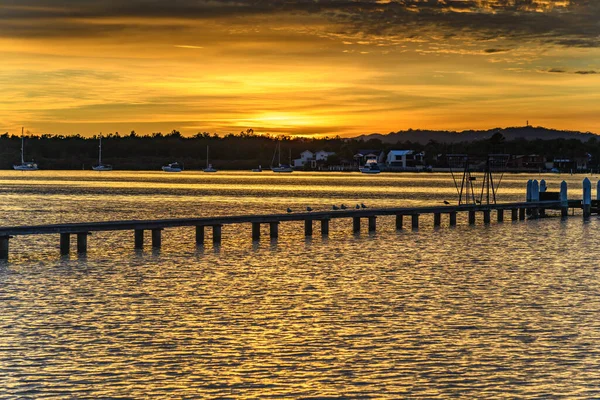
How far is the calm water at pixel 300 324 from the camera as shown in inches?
580

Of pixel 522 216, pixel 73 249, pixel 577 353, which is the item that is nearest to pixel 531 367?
pixel 577 353

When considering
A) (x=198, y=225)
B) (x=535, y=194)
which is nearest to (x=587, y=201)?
(x=535, y=194)

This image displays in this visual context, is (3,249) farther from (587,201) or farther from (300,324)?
(587,201)

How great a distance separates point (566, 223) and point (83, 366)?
4452 centimetres

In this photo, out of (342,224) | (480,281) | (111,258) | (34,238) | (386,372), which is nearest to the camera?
(386,372)

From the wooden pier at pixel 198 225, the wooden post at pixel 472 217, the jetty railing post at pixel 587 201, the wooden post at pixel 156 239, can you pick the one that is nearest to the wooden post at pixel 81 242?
the wooden pier at pixel 198 225

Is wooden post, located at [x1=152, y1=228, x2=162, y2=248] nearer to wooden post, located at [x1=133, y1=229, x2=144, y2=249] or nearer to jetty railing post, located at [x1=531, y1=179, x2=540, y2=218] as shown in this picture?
wooden post, located at [x1=133, y1=229, x2=144, y2=249]

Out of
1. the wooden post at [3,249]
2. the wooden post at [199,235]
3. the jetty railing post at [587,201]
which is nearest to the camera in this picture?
the wooden post at [3,249]

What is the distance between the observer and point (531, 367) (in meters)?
15.8

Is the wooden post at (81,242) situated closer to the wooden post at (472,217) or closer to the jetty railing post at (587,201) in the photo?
the wooden post at (472,217)

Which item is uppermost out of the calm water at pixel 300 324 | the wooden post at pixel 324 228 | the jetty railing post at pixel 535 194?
the jetty railing post at pixel 535 194

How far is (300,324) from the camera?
1973 centimetres

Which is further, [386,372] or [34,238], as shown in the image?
[34,238]

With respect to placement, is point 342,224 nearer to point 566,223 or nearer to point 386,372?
point 566,223
